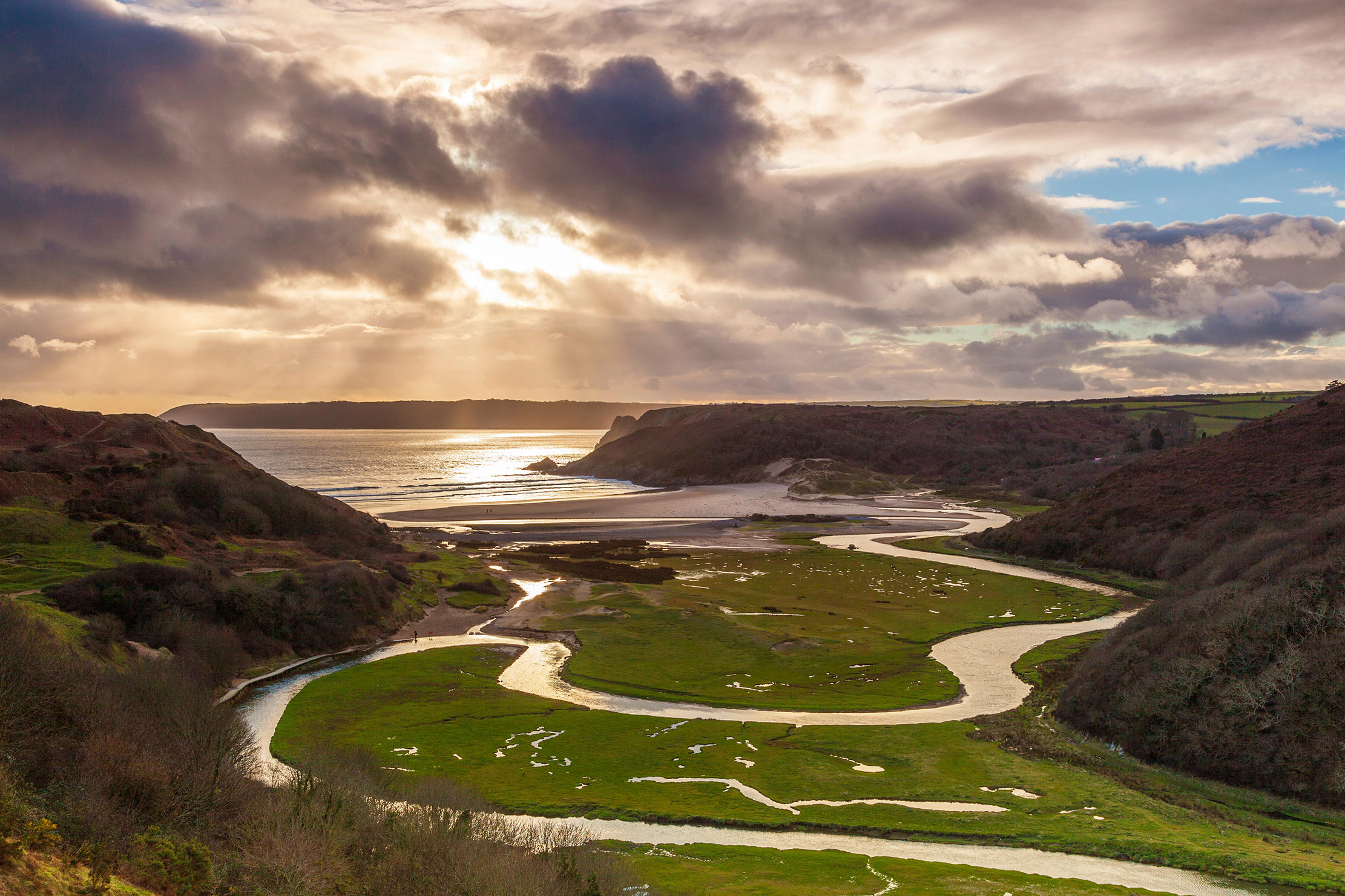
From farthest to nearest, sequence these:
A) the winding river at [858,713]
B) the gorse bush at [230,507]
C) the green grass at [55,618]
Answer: the gorse bush at [230,507]
the green grass at [55,618]
the winding river at [858,713]

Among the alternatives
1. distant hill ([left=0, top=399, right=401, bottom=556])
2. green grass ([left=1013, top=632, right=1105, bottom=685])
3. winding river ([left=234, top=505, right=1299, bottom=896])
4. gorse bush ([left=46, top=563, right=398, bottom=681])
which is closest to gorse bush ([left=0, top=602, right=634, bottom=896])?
winding river ([left=234, top=505, right=1299, bottom=896])

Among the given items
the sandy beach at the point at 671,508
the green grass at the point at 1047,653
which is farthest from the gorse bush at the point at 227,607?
the sandy beach at the point at 671,508

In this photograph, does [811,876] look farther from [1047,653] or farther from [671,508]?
[671,508]

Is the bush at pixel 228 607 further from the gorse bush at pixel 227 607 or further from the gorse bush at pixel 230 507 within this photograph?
the gorse bush at pixel 230 507

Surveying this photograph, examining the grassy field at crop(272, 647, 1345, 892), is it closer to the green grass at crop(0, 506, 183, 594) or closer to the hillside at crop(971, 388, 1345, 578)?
the green grass at crop(0, 506, 183, 594)

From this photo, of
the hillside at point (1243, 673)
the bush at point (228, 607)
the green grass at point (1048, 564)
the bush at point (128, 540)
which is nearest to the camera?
the hillside at point (1243, 673)

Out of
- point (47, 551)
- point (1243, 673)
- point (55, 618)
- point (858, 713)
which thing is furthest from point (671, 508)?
point (1243, 673)

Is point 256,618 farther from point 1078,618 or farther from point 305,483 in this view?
point 305,483
